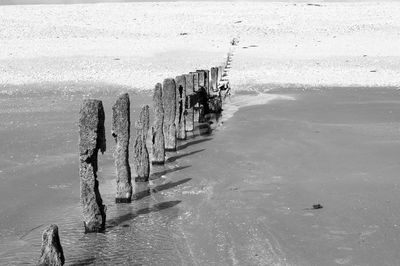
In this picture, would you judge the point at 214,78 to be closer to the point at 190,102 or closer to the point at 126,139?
the point at 190,102

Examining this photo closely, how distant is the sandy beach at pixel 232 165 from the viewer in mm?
7621

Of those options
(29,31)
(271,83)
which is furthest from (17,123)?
(29,31)

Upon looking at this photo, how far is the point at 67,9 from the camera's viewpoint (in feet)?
174

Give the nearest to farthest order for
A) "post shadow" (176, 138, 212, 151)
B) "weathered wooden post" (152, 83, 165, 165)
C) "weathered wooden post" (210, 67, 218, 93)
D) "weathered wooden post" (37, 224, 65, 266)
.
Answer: "weathered wooden post" (37, 224, 65, 266) < "weathered wooden post" (152, 83, 165, 165) < "post shadow" (176, 138, 212, 151) < "weathered wooden post" (210, 67, 218, 93)

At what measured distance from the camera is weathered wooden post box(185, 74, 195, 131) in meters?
15.2

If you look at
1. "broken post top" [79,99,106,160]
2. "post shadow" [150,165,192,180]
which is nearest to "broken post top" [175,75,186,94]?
"post shadow" [150,165,192,180]

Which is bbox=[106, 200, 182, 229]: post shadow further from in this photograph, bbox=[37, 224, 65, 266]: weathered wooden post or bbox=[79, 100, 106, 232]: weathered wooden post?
bbox=[37, 224, 65, 266]: weathered wooden post

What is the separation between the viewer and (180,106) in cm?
1421

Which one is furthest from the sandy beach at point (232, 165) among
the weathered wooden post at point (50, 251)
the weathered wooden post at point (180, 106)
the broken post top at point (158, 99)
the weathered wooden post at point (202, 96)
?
the weathered wooden post at point (50, 251)

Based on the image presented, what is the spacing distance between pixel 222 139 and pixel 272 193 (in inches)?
185

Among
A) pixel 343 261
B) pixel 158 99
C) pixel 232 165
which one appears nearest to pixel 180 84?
pixel 158 99

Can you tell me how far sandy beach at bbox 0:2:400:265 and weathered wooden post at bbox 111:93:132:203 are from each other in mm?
301

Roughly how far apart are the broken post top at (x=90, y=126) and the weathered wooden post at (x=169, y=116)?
4.95 meters

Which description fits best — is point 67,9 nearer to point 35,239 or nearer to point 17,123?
point 17,123
